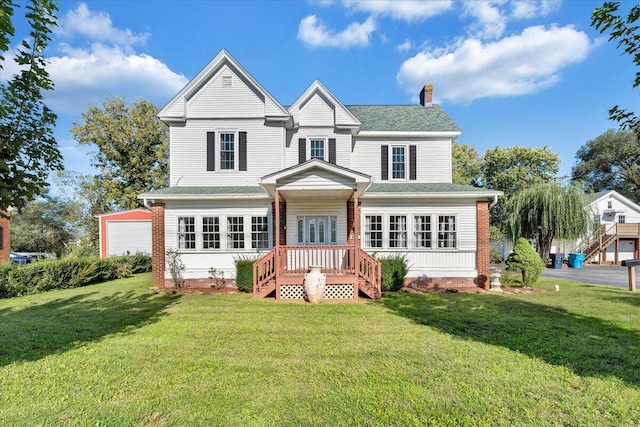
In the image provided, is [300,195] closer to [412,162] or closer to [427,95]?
[412,162]

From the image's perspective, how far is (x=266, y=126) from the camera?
13422 mm

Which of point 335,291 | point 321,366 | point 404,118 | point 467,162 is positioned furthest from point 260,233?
point 467,162

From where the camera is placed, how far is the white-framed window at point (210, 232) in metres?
12.6

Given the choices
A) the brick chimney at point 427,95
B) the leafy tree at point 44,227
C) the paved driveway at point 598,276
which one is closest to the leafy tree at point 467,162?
the paved driveway at point 598,276

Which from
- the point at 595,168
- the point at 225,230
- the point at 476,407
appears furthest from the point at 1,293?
the point at 595,168

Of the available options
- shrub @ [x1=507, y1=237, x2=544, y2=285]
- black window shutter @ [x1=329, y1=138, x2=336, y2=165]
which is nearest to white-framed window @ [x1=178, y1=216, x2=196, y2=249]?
black window shutter @ [x1=329, y1=138, x2=336, y2=165]

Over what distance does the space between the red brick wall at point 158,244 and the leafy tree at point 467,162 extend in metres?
31.0

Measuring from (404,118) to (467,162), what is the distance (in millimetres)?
24055

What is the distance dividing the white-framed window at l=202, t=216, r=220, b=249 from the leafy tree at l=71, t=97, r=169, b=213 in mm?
18309

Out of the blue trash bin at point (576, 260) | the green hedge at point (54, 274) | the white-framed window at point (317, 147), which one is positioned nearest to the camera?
the green hedge at point (54, 274)

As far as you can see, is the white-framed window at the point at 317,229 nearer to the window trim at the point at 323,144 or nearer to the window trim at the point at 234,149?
the window trim at the point at 323,144

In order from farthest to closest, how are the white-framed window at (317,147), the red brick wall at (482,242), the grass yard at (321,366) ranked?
1. the white-framed window at (317,147)
2. the red brick wall at (482,242)
3. the grass yard at (321,366)

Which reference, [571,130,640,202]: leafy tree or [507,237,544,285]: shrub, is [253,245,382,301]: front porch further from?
[571,130,640,202]: leafy tree

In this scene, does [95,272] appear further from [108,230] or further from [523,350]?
[523,350]
